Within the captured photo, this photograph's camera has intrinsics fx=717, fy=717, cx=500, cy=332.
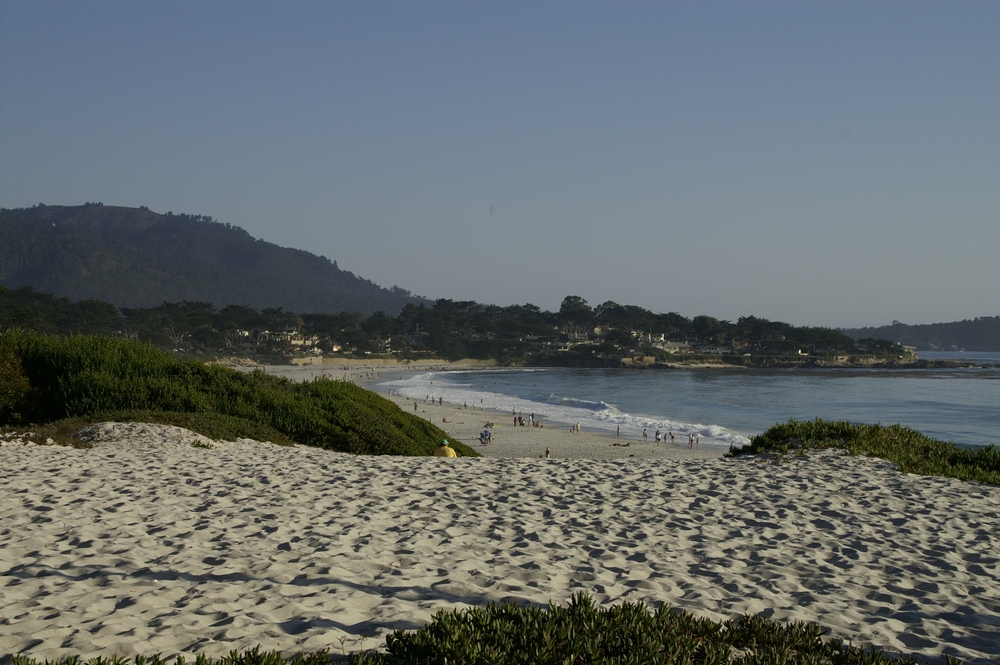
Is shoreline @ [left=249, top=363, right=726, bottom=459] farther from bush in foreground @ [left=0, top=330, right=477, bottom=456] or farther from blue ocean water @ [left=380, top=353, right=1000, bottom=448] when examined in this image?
bush in foreground @ [left=0, top=330, right=477, bottom=456]

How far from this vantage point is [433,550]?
6.16 meters

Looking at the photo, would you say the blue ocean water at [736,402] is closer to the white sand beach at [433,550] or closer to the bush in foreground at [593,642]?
the white sand beach at [433,550]

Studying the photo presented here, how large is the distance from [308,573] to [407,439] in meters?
10.1

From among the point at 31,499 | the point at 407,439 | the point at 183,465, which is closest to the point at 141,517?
the point at 31,499

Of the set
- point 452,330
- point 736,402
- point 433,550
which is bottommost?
point 736,402

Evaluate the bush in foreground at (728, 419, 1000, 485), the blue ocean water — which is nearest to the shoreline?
the blue ocean water

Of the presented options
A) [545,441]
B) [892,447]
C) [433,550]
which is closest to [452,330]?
[545,441]

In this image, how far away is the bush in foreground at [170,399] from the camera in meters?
13.8

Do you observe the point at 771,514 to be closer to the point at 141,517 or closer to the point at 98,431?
the point at 141,517

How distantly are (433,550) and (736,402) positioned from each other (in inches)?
2003

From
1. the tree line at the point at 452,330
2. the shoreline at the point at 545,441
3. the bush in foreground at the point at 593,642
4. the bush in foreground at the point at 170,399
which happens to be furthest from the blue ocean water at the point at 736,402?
the tree line at the point at 452,330

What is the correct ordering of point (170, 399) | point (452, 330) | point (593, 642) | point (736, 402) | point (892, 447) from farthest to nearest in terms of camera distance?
point (452, 330), point (736, 402), point (170, 399), point (892, 447), point (593, 642)

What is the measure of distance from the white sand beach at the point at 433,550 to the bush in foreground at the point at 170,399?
345 centimetres

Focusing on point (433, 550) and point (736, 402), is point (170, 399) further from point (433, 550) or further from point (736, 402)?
point (736, 402)
